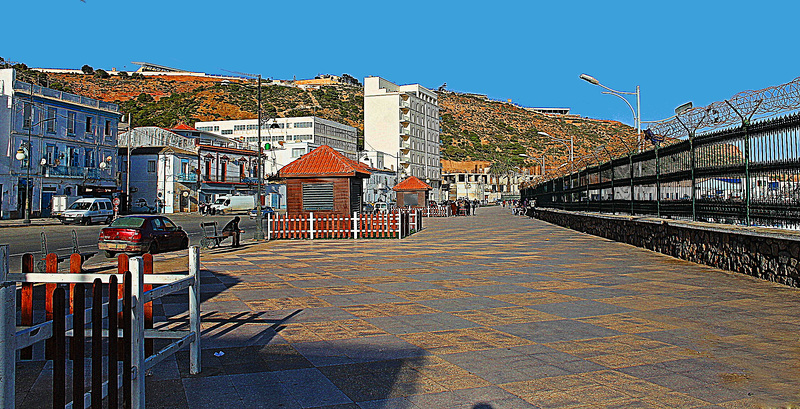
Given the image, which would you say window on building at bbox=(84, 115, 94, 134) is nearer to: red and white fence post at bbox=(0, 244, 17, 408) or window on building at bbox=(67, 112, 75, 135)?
window on building at bbox=(67, 112, 75, 135)

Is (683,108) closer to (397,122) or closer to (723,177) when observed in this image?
(723,177)

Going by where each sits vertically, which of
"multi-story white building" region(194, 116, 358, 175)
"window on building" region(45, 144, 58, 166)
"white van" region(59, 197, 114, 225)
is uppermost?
"multi-story white building" region(194, 116, 358, 175)

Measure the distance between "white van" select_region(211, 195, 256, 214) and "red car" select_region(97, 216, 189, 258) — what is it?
40.0 meters

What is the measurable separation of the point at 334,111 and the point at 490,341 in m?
127

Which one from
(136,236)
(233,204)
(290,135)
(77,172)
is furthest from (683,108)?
(290,135)

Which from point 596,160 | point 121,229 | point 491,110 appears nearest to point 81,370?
point 121,229

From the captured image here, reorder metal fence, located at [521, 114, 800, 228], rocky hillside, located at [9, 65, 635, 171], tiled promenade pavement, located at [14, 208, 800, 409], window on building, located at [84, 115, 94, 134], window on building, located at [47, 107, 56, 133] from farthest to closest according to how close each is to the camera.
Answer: rocky hillside, located at [9, 65, 635, 171] < window on building, located at [84, 115, 94, 134] < window on building, located at [47, 107, 56, 133] < metal fence, located at [521, 114, 800, 228] < tiled promenade pavement, located at [14, 208, 800, 409]

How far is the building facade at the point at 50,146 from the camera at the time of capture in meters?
44.9

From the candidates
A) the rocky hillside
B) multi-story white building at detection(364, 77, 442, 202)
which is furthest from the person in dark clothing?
the rocky hillside

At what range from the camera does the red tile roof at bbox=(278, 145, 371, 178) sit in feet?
75.4

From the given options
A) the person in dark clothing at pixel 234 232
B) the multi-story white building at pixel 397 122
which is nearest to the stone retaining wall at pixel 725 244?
the person in dark clothing at pixel 234 232

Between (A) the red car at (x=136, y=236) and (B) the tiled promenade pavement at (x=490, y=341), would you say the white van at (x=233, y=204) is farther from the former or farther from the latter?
(B) the tiled promenade pavement at (x=490, y=341)

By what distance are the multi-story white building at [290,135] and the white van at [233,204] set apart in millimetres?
15712

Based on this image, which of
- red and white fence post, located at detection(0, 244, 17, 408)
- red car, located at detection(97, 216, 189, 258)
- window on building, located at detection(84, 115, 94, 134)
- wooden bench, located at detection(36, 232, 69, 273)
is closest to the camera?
red and white fence post, located at detection(0, 244, 17, 408)
